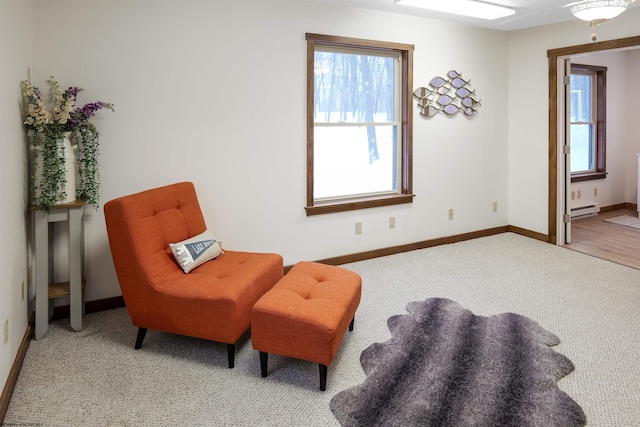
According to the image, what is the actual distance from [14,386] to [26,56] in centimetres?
195

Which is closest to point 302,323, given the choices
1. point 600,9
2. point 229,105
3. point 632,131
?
point 229,105

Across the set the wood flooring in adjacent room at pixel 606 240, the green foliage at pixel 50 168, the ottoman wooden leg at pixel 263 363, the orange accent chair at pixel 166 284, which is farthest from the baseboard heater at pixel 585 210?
the green foliage at pixel 50 168

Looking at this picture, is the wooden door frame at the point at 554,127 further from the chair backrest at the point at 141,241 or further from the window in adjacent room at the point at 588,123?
the chair backrest at the point at 141,241

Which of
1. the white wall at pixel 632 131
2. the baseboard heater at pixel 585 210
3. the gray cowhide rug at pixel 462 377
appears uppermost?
the white wall at pixel 632 131

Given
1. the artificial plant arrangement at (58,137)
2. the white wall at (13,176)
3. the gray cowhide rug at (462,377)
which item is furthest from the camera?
the artificial plant arrangement at (58,137)

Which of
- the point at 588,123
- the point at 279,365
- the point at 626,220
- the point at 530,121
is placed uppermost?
the point at 588,123

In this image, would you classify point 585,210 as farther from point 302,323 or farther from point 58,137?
point 58,137

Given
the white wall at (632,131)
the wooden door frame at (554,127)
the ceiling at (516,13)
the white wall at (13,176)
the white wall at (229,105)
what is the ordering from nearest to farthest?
the white wall at (13,176)
the white wall at (229,105)
the ceiling at (516,13)
the wooden door frame at (554,127)
the white wall at (632,131)

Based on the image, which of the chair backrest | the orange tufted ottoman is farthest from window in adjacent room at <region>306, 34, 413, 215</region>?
the orange tufted ottoman

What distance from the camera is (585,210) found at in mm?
6238

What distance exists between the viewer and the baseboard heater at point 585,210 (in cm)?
614

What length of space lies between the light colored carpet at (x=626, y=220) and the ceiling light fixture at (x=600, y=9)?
4.14 meters

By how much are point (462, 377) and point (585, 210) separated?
5.16m

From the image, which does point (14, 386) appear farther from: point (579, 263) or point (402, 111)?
point (579, 263)
